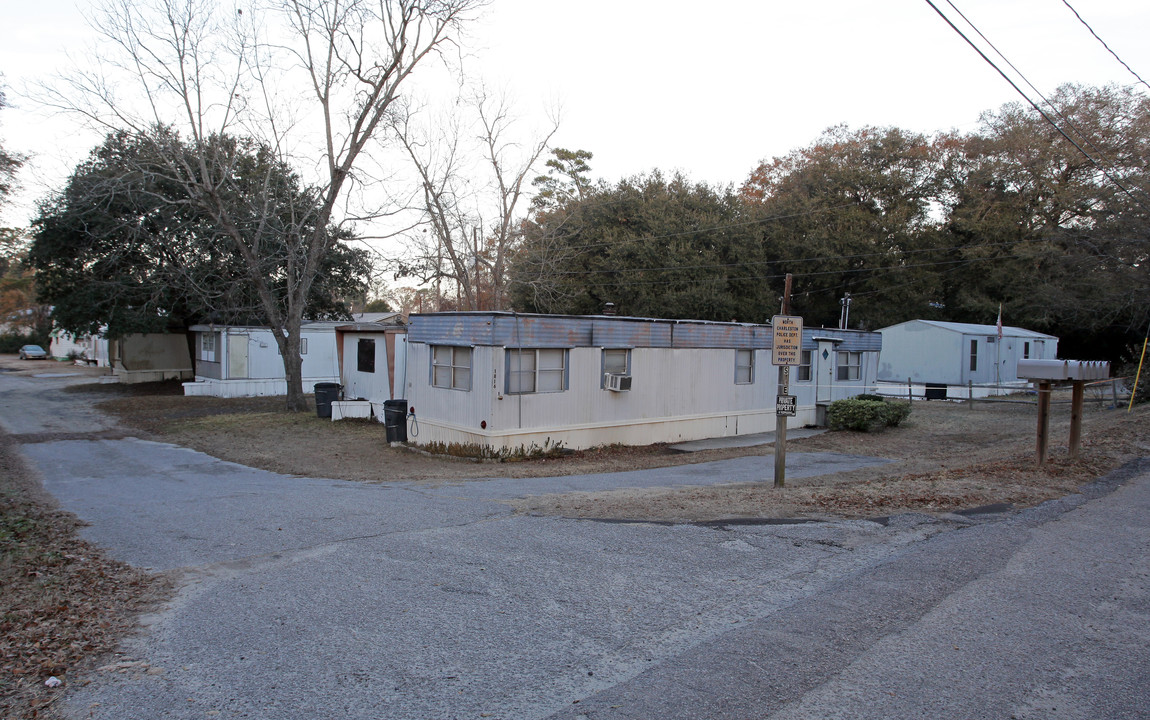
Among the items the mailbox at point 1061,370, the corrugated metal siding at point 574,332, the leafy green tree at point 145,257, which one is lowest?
the mailbox at point 1061,370

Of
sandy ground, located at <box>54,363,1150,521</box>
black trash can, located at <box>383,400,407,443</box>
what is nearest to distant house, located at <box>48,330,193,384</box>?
sandy ground, located at <box>54,363,1150,521</box>

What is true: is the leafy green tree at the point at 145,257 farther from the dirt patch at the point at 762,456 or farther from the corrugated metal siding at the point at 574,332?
the corrugated metal siding at the point at 574,332

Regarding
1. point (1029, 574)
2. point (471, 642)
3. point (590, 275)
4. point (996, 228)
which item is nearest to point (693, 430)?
point (1029, 574)

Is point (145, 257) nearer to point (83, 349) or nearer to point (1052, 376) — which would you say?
point (1052, 376)

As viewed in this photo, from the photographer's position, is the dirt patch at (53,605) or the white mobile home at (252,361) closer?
the dirt patch at (53,605)

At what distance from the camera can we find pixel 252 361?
2742cm

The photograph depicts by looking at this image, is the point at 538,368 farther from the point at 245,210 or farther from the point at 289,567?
the point at 245,210

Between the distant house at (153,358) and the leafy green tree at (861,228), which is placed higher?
the leafy green tree at (861,228)

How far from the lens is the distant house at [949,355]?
94.7ft

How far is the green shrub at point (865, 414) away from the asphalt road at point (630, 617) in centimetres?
1106

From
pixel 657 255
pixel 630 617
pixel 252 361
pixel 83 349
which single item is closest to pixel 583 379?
pixel 630 617

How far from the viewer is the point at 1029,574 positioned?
18.5 feet

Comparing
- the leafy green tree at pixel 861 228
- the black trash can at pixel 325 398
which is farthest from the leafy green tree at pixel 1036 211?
the black trash can at pixel 325 398

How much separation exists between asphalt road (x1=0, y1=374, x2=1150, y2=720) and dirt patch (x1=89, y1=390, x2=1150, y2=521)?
0.73m
